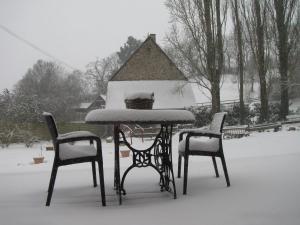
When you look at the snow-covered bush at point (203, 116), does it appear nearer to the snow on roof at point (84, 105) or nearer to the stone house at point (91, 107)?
the stone house at point (91, 107)

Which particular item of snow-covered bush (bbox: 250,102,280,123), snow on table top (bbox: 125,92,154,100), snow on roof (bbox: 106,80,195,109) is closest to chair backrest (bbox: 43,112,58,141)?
snow on table top (bbox: 125,92,154,100)

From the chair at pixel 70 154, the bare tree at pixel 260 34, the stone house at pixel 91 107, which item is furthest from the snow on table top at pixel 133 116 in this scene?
the stone house at pixel 91 107

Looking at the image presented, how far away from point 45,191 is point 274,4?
36.3 ft

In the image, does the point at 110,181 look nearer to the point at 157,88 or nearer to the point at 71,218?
the point at 71,218

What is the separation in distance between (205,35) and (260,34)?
2302 mm

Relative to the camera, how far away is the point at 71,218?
1.96 metres

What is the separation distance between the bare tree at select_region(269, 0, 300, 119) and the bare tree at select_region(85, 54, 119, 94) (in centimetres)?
2095

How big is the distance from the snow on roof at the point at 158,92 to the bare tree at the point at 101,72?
13.7m

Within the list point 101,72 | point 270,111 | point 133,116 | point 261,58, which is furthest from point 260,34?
point 101,72

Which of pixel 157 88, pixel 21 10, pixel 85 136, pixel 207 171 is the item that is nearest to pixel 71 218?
pixel 85 136

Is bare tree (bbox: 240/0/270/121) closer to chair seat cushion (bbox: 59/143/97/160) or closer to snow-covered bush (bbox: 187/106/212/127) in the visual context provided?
snow-covered bush (bbox: 187/106/212/127)

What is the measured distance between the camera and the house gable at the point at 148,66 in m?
17.7

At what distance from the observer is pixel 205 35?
11305 mm

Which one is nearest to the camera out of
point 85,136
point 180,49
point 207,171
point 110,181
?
point 85,136
